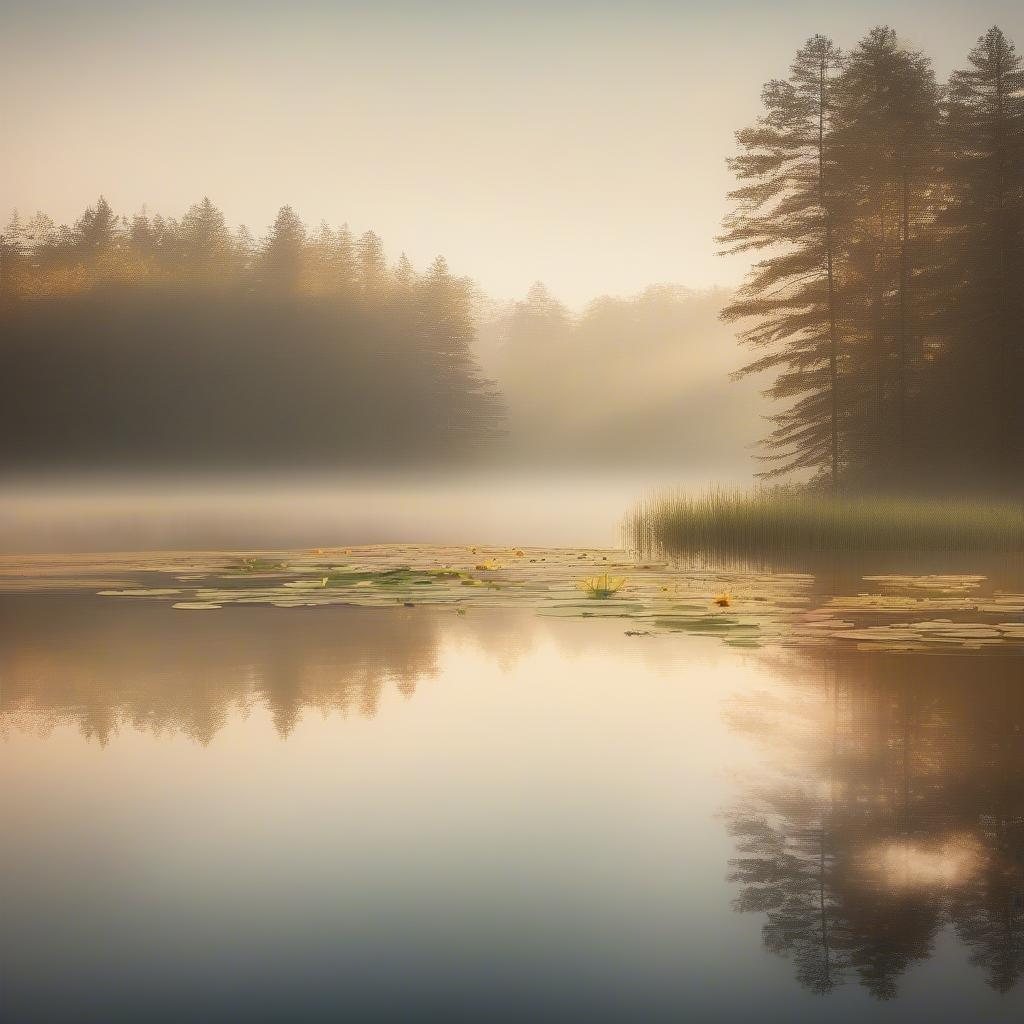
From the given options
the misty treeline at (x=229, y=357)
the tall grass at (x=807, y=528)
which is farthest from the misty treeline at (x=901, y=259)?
the misty treeline at (x=229, y=357)

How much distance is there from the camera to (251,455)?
301ft

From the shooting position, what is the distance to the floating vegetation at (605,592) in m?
13.9

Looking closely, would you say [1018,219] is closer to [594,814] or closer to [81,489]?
[594,814]

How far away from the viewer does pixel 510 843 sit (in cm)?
629

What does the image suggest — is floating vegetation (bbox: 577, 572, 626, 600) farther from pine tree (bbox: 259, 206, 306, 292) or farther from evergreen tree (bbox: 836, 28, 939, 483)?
pine tree (bbox: 259, 206, 306, 292)

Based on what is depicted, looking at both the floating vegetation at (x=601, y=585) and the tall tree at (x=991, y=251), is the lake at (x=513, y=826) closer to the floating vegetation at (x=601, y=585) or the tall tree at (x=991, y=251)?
the floating vegetation at (x=601, y=585)

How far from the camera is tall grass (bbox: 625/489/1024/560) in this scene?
2666cm

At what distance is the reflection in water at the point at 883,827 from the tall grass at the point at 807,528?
1597 centimetres

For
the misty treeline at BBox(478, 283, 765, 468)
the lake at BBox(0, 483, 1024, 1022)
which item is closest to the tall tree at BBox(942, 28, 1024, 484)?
the lake at BBox(0, 483, 1024, 1022)

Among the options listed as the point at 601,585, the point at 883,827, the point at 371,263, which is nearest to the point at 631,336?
the point at 371,263

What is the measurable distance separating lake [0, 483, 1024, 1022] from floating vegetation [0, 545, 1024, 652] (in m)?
0.39

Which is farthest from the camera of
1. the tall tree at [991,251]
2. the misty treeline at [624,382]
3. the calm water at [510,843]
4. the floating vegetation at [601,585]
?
the misty treeline at [624,382]

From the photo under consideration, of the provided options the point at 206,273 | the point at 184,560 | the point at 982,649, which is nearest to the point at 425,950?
the point at 982,649

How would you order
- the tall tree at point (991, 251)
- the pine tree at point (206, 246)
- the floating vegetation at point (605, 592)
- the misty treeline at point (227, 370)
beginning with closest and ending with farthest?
the floating vegetation at point (605, 592)
the tall tree at point (991, 251)
the misty treeline at point (227, 370)
the pine tree at point (206, 246)
